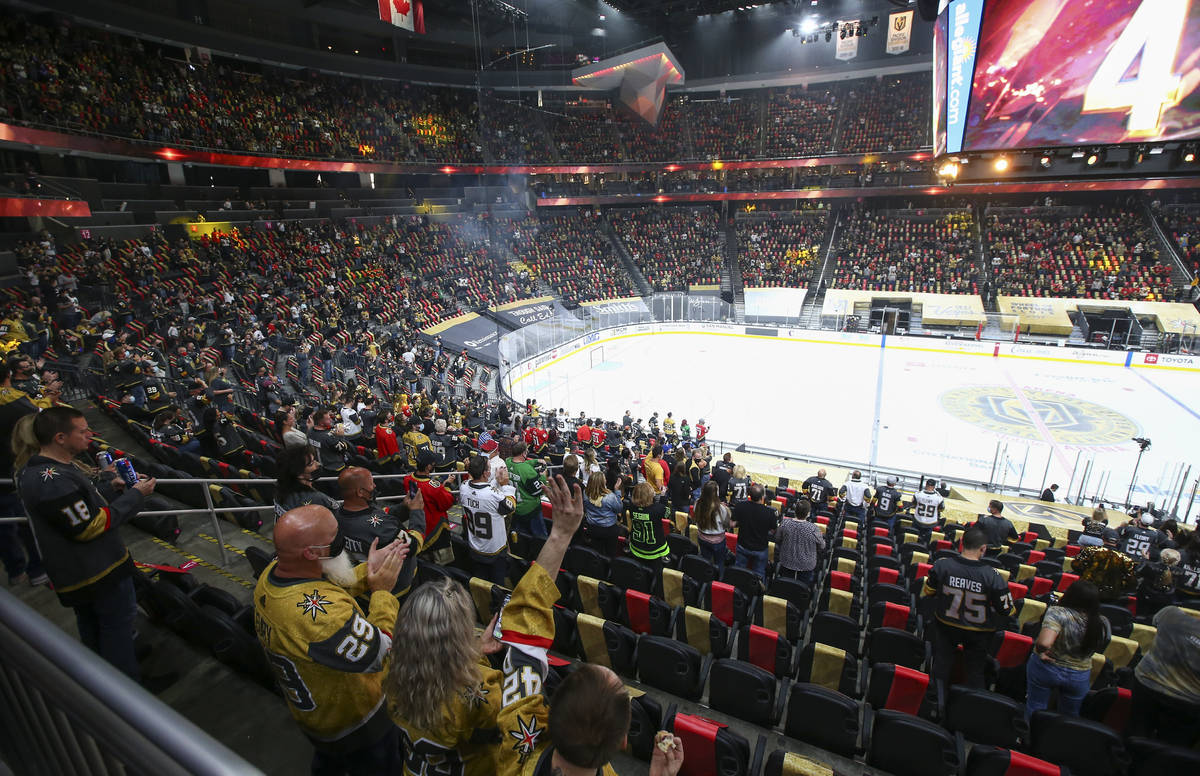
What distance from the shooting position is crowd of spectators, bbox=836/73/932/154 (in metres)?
41.4

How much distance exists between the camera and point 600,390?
79.6 ft

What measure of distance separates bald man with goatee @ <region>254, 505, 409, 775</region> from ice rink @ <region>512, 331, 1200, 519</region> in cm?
1604

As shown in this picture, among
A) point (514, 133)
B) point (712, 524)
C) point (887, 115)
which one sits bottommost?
point (712, 524)

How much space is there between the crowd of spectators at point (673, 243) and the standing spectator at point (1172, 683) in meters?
37.7

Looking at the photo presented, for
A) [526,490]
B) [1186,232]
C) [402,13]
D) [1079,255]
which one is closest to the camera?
[526,490]

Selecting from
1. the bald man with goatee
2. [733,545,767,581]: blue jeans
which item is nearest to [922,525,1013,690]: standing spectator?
[733,545,767,581]: blue jeans

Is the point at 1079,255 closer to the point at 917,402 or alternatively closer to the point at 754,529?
the point at 917,402

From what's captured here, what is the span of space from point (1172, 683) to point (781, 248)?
1614 inches

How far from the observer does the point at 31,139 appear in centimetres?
1920

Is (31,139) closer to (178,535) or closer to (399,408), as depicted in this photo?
(399,408)

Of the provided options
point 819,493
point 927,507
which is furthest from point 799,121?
point 927,507

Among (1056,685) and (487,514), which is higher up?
(487,514)

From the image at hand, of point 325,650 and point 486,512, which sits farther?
point 486,512

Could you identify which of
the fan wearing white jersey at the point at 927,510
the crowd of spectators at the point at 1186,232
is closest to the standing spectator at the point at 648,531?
the fan wearing white jersey at the point at 927,510
